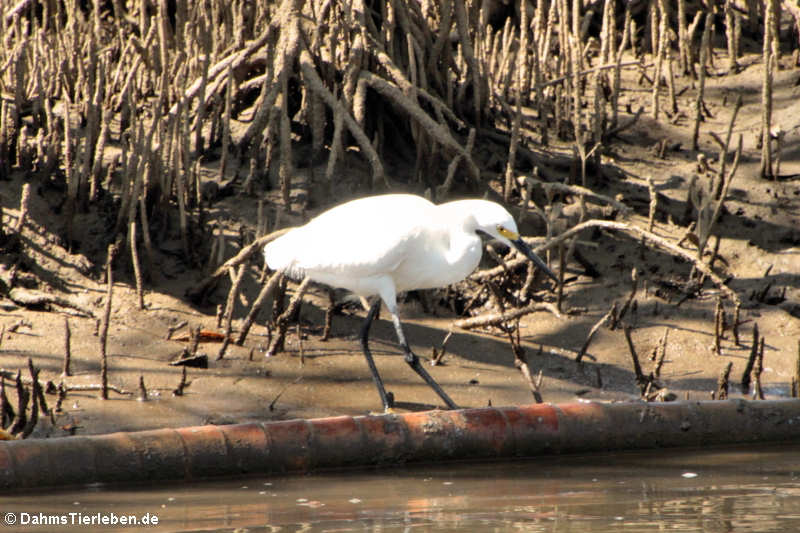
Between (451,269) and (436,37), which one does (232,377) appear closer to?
(451,269)

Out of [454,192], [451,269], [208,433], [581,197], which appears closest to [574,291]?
[581,197]

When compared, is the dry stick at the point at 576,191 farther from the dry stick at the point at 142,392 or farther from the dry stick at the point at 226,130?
the dry stick at the point at 142,392

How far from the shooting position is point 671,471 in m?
4.66

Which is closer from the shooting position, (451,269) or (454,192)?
(451,269)

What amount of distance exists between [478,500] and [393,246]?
1634 mm

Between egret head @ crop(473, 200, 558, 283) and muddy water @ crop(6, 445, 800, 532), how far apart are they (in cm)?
120

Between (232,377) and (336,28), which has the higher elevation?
(336,28)

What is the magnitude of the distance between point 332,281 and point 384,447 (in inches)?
51.3

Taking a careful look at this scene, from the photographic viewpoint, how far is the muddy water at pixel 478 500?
3.73 metres

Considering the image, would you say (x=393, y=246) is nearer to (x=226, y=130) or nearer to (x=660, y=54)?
(x=226, y=130)

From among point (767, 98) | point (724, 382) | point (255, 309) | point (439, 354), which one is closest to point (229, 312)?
point (255, 309)

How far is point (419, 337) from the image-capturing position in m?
6.57

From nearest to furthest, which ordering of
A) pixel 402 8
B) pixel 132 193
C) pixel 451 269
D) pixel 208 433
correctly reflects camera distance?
pixel 208 433 → pixel 451 269 → pixel 132 193 → pixel 402 8

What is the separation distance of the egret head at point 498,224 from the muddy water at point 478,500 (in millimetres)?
1199
